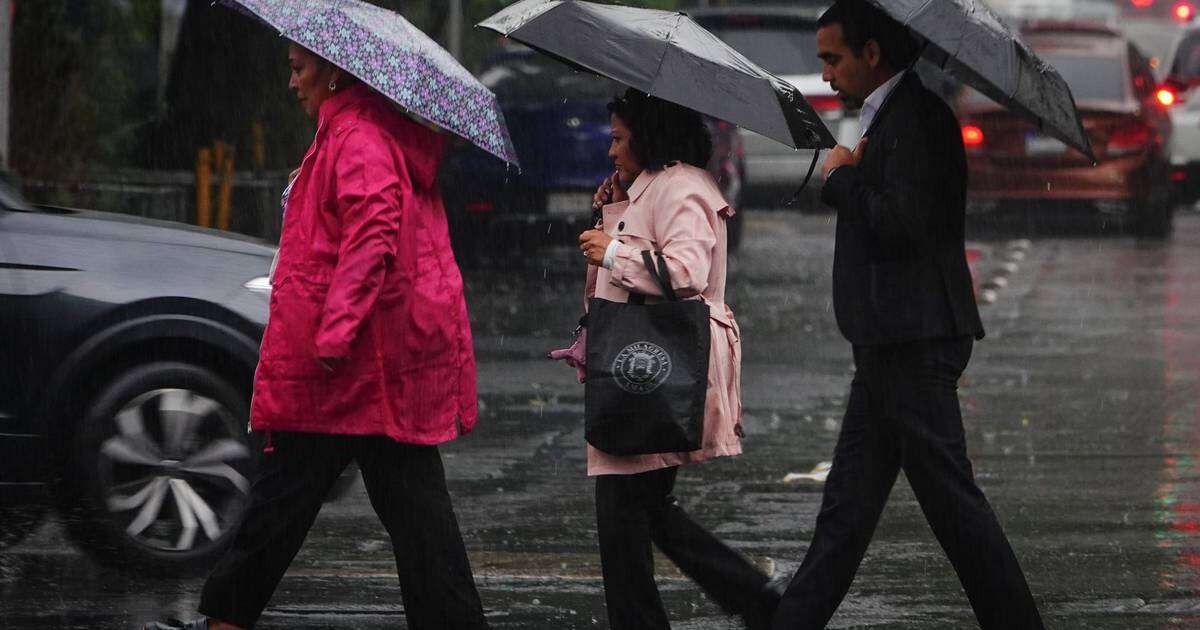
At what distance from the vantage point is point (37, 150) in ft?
51.5

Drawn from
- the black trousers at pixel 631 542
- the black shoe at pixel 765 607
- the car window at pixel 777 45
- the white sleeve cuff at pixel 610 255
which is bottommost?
the black shoe at pixel 765 607

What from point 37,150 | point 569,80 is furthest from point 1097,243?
point 37,150

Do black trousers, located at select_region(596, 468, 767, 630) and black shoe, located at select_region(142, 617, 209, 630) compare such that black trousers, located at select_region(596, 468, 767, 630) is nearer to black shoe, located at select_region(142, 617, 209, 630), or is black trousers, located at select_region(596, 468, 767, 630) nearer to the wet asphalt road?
the wet asphalt road

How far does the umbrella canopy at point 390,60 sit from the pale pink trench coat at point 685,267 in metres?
0.40

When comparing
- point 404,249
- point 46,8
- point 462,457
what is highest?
point 46,8

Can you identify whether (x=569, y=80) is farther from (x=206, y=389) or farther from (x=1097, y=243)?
(x=206, y=389)

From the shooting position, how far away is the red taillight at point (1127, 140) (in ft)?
61.7

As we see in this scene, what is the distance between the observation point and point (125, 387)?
6.83m

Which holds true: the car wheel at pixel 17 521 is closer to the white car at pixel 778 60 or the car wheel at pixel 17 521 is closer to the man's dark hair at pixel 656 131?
the man's dark hair at pixel 656 131

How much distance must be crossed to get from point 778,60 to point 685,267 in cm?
1476

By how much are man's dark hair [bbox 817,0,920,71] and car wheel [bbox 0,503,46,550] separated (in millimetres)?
3514

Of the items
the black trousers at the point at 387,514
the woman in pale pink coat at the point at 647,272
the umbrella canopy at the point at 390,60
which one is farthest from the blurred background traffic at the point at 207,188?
the black trousers at the point at 387,514

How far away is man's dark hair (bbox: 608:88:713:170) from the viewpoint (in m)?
5.39

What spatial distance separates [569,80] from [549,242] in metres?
1.25
